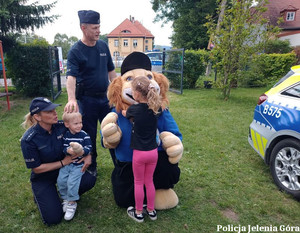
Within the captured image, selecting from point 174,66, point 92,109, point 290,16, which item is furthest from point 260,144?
point 290,16

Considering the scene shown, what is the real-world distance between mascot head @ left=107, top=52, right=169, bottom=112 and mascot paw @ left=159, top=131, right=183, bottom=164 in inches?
14.3

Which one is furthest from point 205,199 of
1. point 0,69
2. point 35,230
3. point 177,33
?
point 177,33

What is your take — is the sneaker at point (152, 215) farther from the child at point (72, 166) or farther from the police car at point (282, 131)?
the police car at point (282, 131)

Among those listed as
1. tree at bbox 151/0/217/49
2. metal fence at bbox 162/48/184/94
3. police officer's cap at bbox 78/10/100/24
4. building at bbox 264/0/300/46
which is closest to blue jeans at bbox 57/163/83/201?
police officer's cap at bbox 78/10/100/24

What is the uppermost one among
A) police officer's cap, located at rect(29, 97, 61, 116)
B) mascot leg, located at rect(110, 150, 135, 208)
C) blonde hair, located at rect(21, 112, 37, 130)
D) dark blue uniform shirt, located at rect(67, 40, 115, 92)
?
dark blue uniform shirt, located at rect(67, 40, 115, 92)

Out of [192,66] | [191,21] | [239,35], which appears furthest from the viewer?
[191,21]

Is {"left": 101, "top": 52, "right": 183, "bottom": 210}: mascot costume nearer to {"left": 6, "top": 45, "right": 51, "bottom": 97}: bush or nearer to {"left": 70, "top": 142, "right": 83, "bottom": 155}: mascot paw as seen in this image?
{"left": 70, "top": 142, "right": 83, "bottom": 155}: mascot paw

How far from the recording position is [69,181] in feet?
9.09

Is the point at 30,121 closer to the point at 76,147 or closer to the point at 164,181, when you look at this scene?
the point at 76,147

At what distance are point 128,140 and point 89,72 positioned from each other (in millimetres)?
1114

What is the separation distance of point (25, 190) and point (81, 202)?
0.89 meters

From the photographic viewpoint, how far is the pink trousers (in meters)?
2.52

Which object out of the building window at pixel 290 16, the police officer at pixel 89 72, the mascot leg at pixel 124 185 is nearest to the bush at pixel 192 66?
the police officer at pixel 89 72

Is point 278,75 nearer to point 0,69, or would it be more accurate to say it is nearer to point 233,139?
point 233,139
